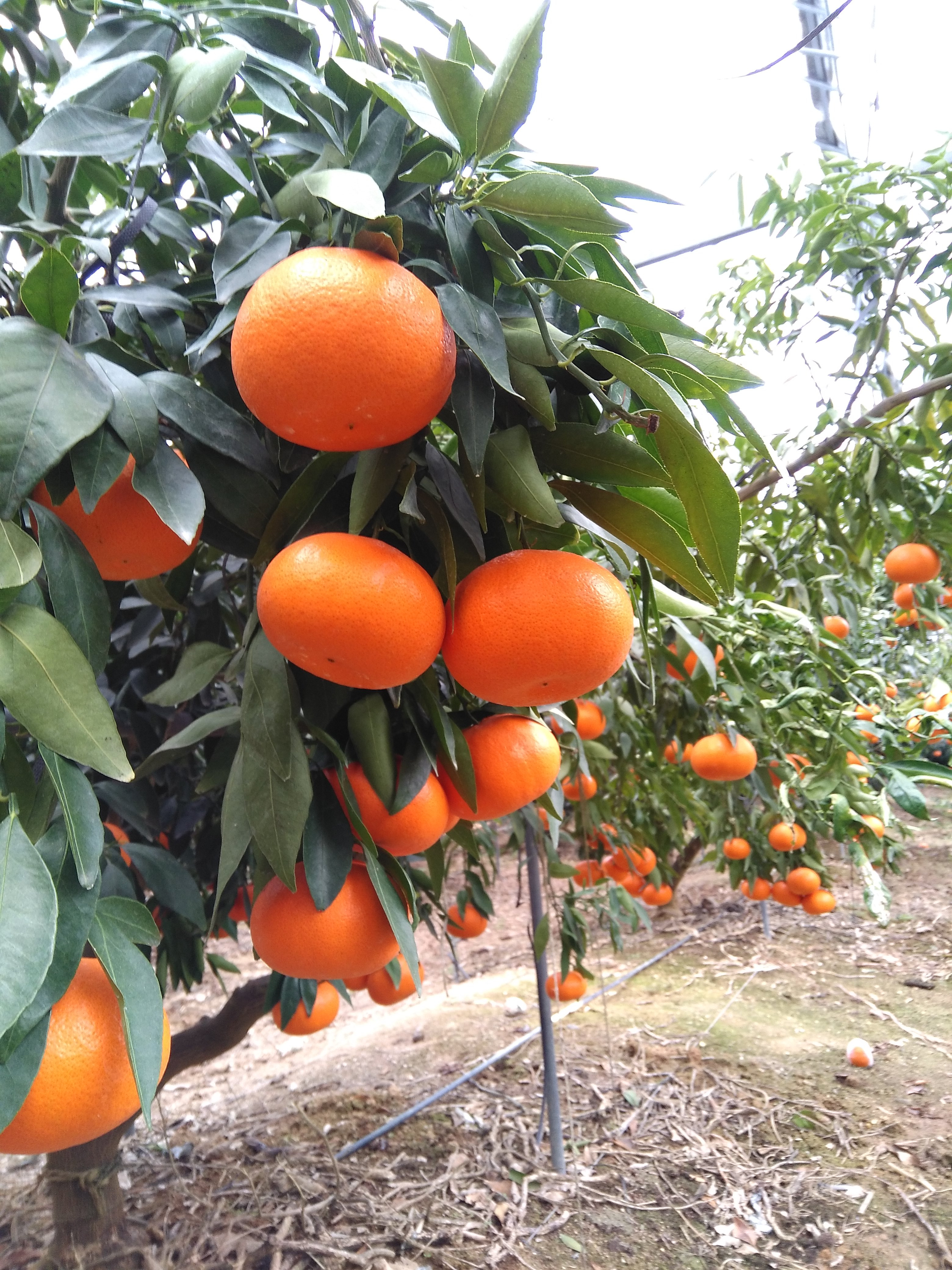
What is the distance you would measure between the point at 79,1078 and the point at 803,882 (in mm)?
1901

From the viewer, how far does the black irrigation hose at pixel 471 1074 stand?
173 cm

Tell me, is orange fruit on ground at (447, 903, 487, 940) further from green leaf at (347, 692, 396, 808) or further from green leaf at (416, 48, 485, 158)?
green leaf at (416, 48, 485, 158)

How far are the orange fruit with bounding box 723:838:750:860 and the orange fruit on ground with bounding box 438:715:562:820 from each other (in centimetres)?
154

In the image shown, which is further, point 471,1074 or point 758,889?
point 758,889

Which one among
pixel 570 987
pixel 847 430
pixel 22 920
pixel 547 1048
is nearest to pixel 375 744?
pixel 22 920

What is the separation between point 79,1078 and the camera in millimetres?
396

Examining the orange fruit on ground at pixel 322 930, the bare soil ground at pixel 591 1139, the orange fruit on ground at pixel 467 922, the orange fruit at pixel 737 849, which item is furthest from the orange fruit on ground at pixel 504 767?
the orange fruit at pixel 737 849

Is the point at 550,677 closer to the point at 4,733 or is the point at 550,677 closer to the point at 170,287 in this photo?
the point at 4,733

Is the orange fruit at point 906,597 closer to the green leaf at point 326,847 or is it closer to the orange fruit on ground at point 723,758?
the orange fruit on ground at point 723,758

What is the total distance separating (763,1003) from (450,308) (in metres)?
3.01

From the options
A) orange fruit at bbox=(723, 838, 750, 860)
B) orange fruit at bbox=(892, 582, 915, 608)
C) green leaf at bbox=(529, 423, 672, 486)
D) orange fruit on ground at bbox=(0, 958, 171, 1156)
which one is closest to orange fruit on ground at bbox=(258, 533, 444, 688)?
green leaf at bbox=(529, 423, 672, 486)

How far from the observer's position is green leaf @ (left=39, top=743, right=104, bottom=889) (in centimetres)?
38

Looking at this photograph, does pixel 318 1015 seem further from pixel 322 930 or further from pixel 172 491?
pixel 172 491

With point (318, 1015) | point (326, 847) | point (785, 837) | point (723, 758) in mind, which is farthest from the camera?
point (785, 837)
